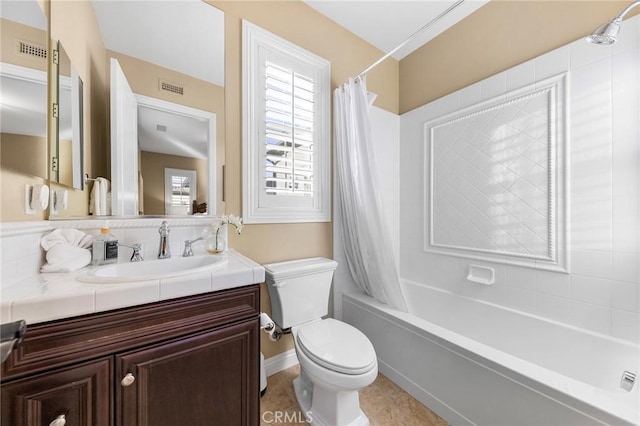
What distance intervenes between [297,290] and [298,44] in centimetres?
179

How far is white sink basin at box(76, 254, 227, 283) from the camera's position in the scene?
0.82 meters

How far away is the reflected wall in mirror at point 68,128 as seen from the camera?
101 centimetres

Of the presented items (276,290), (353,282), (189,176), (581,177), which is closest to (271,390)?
(276,290)

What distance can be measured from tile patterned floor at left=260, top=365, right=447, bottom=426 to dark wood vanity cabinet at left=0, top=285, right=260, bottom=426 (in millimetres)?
455

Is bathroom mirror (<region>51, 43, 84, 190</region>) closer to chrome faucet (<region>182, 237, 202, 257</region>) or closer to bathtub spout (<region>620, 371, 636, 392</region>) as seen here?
chrome faucet (<region>182, 237, 202, 257</region>)

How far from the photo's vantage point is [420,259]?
7.49ft

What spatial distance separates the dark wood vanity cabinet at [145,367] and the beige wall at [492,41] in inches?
89.9

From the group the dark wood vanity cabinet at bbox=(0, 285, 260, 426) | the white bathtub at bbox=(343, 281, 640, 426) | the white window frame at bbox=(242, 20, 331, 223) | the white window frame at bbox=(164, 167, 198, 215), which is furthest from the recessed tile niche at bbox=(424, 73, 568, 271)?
the white window frame at bbox=(164, 167, 198, 215)

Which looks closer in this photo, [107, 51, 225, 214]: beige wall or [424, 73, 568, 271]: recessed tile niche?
[107, 51, 225, 214]: beige wall

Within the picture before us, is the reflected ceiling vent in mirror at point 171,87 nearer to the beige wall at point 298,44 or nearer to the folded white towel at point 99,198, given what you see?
the beige wall at point 298,44

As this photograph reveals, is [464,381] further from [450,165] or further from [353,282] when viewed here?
[450,165]

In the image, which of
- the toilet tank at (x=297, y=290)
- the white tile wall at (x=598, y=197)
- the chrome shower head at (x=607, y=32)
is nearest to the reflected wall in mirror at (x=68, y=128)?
the toilet tank at (x=297, y=290)

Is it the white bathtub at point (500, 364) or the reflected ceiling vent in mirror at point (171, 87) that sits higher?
the reflected ceiling vent in mirror at point (171, 87)

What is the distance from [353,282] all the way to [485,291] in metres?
0.99
